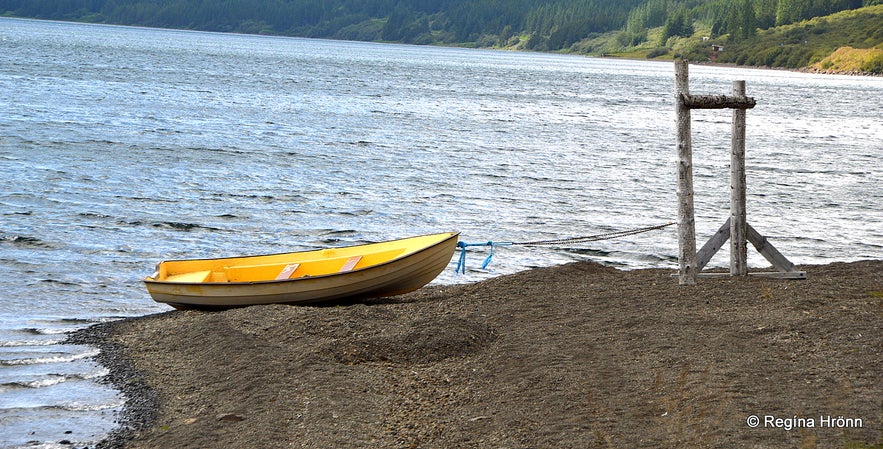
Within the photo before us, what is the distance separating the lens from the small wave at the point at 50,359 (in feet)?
42.1

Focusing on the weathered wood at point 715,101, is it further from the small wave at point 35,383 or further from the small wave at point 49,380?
the small wave at point 35,383

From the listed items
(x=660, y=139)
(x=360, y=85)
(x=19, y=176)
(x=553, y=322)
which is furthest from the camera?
(x=360, y=85)

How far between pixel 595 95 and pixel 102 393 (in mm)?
96113

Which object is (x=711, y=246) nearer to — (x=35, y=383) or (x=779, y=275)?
(x=779, y=275)

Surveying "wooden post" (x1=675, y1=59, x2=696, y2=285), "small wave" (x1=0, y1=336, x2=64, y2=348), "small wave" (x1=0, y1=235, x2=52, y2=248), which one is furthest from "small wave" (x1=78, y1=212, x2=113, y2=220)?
"wooden post" (x1=675, y1=59, x2=696, y2=285)

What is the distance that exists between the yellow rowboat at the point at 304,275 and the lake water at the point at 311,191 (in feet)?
3.46

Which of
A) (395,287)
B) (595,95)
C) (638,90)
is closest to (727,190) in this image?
(395,287)

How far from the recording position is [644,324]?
11945 mm

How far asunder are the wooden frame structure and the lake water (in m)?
5.54

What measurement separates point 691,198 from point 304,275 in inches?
245

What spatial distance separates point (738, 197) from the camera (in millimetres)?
14805

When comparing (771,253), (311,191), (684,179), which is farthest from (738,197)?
(311,191)

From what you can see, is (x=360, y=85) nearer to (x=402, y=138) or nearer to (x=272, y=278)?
(x=402, y=138)

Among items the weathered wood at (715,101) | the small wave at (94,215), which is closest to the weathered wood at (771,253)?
the weathered wood at (715,101)
